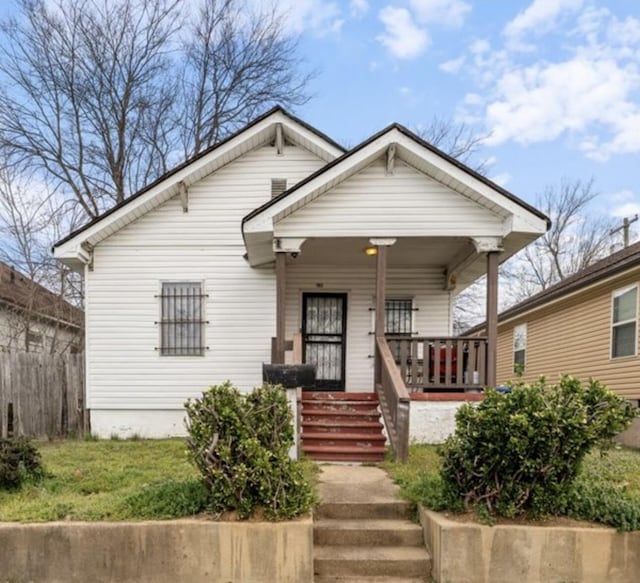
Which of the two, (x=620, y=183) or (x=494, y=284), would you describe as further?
(x=620, y=183)

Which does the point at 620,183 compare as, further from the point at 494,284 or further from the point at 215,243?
the point at 215,243

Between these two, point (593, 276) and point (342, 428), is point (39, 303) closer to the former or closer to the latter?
point (342, 428)

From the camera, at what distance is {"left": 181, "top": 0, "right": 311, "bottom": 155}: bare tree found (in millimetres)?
15554

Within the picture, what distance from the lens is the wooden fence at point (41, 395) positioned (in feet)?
26.9

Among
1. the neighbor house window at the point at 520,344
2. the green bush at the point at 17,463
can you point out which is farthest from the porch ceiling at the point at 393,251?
the neighbor house window at the point at 520,344

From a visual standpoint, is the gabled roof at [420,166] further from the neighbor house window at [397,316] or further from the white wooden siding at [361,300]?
the neighbor house window at [397,316]

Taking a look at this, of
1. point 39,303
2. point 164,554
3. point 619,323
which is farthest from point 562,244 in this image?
point 164,554

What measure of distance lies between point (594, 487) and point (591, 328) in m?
7.58

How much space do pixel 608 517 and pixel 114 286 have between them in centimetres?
813

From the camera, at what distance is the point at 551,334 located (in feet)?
40.9

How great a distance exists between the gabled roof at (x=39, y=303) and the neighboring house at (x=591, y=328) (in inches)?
547

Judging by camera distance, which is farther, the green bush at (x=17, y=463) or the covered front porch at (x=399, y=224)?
the covered front porch at (x=399, y=224)

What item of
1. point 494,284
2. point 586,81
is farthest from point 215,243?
point 586,81

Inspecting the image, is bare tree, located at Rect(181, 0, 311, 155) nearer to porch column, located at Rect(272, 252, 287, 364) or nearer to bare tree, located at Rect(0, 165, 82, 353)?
bare tree, located at Rect(0, 165, 82, 353)
